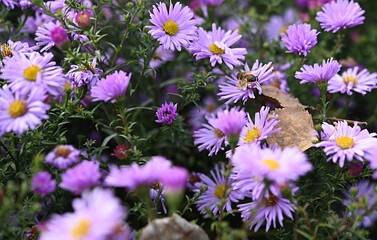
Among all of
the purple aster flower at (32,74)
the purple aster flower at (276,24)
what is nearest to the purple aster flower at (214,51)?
the purple aster flower at (32,74)

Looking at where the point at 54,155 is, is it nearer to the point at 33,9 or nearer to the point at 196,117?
the point at 33,9

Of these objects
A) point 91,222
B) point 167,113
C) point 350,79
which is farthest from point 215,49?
point 91,222

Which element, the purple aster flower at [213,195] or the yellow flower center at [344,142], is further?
the purple aster flower at [213,195]

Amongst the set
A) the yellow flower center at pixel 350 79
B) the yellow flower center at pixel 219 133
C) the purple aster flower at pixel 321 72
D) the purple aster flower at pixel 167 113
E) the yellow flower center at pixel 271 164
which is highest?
the purple aster flower at pixel 321 72

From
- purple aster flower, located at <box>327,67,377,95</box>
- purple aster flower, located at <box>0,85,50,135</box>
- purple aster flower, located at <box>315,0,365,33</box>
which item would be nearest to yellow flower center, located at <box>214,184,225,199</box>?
purple aster flower, located at <box>327,67,377,95</box>

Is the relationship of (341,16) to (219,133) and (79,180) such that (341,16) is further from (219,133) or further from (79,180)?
A: (79,180)

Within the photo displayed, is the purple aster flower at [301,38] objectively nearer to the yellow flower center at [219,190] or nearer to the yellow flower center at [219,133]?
the yellow flower center at [219,133]
